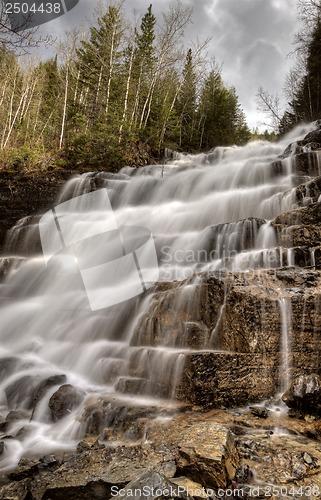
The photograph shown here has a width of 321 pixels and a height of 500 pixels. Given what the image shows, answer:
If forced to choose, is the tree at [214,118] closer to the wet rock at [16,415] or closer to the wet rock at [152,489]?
the wet rock at [16,415]

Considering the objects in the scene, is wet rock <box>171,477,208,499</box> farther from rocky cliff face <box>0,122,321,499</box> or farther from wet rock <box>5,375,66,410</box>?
wet rock <box>5,375,66,410</box>

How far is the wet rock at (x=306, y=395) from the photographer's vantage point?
12.6 ft

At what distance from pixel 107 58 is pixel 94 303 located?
20.5 m

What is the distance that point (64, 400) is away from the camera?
187 inches

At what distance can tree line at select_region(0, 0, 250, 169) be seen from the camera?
18.1m

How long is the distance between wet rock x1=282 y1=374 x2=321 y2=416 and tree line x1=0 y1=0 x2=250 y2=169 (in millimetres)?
15027

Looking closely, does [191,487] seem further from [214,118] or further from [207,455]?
[214,118]

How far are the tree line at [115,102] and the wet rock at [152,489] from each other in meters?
15.7

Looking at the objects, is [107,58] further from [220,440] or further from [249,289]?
[220,440]
